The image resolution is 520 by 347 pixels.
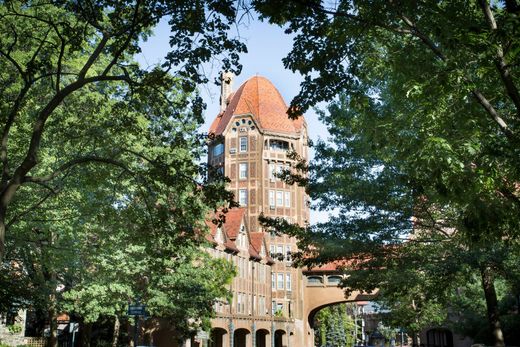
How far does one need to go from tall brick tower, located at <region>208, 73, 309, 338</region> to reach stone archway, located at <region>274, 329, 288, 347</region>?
158 cm

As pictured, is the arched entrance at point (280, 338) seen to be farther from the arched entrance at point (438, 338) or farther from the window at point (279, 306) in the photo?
the arched entrance at point (438, 338)

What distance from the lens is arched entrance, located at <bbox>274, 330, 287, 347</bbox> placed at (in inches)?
2452

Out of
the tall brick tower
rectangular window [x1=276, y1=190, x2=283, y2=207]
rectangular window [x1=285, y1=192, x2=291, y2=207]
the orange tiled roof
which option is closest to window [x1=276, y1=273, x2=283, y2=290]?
the tall brick tower

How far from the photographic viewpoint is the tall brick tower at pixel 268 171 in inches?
2501

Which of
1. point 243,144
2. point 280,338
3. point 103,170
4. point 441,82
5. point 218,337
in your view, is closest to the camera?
point 441,82

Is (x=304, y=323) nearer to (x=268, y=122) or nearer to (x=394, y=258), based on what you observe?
(x=268, y=122)

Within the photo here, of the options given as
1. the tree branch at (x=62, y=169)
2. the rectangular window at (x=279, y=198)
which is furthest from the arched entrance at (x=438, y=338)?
the tree branch at (x=62, y=169)

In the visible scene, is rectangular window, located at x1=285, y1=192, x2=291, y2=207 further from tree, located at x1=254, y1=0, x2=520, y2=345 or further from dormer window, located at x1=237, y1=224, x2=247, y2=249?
tree, located at x1=254, y1=0, x2=520, y2=345

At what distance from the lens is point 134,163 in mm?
21797

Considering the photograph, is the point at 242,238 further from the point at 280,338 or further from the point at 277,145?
the point at 277,145

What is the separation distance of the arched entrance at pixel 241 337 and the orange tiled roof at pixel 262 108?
2449 cm

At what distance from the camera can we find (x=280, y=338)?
63625 mm

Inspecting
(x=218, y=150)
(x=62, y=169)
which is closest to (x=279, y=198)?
(x=218, y=150)

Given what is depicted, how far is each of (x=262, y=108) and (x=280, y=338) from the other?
91.5ft
